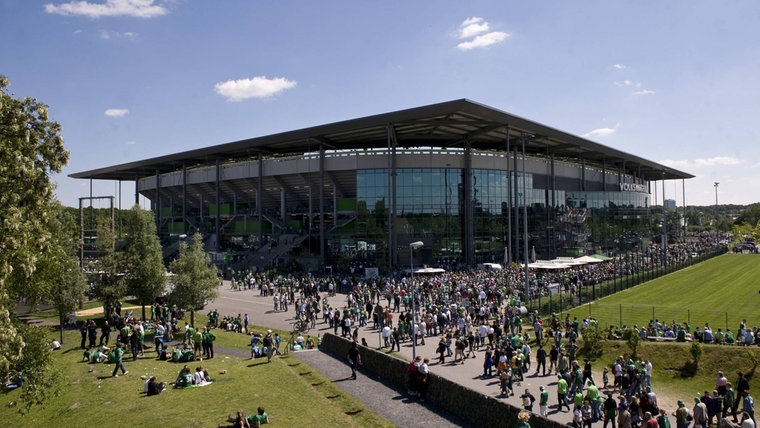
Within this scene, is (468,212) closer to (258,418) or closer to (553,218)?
(553,218)

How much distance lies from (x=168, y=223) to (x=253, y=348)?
226 feet

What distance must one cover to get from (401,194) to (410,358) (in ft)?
127

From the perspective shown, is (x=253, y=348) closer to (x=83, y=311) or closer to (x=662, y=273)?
(x=83, y=311)

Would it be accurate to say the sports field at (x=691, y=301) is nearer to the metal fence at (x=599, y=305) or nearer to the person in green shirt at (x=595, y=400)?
the metal fence at (x=599, y=305)

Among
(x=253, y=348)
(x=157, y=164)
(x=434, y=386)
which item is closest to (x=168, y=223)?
(x=157, y=164)

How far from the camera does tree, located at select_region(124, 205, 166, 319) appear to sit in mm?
30172

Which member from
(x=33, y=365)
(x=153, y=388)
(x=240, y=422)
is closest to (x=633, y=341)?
(x=240, y=422)

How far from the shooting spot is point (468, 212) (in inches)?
2431

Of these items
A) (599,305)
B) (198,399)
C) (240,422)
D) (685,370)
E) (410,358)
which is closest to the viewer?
(240,422)

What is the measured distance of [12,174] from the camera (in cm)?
1194

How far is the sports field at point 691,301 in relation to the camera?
27938mm

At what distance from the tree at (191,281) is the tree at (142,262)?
75.1 inches

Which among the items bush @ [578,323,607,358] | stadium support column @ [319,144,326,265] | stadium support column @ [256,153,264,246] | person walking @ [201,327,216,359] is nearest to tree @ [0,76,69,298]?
person walking @ [201,327,216,359]

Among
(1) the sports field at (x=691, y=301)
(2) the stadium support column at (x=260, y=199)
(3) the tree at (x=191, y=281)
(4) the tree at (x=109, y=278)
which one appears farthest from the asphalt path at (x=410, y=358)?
(2) the stadium support column at (x=260, y=199)
